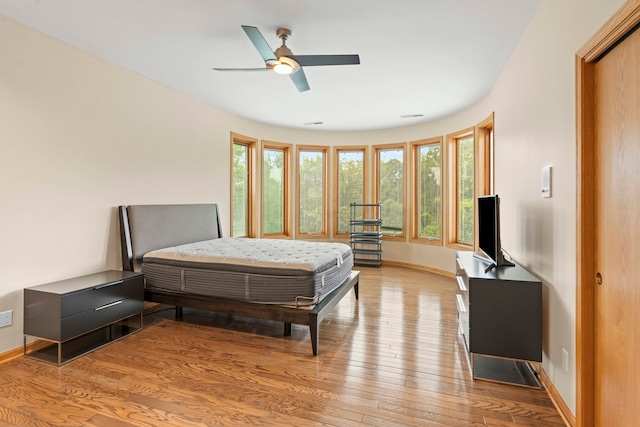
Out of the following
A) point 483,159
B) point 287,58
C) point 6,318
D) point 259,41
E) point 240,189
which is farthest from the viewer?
point 240,189

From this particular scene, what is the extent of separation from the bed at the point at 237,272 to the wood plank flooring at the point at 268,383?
0.29 metres

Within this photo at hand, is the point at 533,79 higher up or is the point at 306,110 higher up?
the point at 306,110

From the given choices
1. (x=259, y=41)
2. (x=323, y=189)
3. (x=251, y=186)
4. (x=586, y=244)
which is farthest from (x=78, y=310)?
(x=323, y=189)

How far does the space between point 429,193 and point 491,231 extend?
137 inches

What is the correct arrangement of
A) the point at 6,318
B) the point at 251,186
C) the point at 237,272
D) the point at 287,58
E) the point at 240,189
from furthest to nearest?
the point at 251,186, the point at 240,189, the point at 237,272, the point at 287,58, the point at 6,318

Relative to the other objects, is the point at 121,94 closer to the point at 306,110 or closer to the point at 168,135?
the point at 168,135

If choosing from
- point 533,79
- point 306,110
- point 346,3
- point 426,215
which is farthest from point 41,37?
point 426,215

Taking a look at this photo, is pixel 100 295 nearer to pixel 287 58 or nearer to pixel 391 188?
pixel 287 58

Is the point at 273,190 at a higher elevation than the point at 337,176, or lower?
lower

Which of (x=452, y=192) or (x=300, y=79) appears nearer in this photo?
(x=300, y=79)

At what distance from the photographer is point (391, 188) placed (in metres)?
6.52

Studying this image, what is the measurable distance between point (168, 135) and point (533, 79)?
3972 millimetres

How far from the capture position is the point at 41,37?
278 centimetres

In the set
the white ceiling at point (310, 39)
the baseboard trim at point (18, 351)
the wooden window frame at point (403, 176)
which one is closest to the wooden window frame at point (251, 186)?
the white ceiling at point (310, 39)
